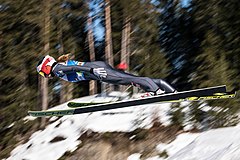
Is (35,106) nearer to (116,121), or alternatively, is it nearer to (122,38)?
(122,38)

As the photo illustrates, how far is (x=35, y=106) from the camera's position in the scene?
84.8 ft

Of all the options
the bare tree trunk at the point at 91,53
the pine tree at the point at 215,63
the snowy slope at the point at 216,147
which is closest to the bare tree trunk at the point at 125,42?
the bare tree trunk at the point at 91,53

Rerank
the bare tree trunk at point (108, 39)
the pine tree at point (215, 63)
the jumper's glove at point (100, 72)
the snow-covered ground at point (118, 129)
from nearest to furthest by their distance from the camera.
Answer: the jumper's glove at point (100, 72)
the snow-covered ground at point (118, 129)
the pine tree at point (215, 63)
the bare tree trunk at point (108, 39)

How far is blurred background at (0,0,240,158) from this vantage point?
18656 millimetres

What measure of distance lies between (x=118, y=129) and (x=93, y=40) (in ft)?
43.4

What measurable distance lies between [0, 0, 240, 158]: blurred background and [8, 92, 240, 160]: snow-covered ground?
2711mm

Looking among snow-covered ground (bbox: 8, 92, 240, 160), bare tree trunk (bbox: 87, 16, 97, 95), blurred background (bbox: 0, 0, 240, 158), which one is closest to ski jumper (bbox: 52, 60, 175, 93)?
snow-covered ground (bbox: 8, 92, 240, 160)

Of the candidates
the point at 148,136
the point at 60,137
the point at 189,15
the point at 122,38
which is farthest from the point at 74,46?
the point at 148,136

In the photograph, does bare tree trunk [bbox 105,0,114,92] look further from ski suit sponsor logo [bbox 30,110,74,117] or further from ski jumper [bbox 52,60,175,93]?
ski jumper [bbox 52,60,175,93]

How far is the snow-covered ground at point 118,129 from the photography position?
9.99 m

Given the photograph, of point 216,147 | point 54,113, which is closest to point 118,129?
point 54,113

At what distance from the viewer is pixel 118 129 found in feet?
47.3

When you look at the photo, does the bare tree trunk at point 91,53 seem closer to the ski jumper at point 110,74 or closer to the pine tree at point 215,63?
the pine tree at point 215,63

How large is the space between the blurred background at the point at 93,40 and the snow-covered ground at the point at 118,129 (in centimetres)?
271
